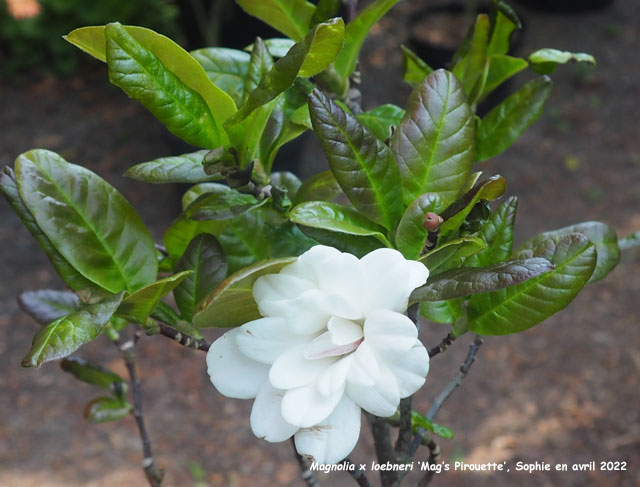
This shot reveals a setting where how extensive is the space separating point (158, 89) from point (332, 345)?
224 millimetres

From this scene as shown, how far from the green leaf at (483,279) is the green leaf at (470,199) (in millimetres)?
37

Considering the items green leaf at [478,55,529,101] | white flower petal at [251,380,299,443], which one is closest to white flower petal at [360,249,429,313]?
white flower petal at [251,380,299,443]

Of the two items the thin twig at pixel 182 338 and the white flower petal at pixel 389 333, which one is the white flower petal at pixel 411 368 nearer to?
the white flower petal at pixel 389 333

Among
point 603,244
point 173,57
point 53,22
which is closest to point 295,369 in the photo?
point 173,57

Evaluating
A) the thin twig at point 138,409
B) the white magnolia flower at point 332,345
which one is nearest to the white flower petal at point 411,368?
the white magnolia flower at point 332,345

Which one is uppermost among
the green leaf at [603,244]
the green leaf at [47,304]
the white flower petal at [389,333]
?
the white flower petal at [389,333]

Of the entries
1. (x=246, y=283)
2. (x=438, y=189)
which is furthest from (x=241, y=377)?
(x=438, y=189)

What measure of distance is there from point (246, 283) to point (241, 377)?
78mm

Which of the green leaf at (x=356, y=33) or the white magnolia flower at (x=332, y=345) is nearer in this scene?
the white magnolia flower at (x=332, y=345)

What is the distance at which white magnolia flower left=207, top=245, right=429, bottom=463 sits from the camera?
0.49 meters

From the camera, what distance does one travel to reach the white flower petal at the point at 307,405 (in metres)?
0.49

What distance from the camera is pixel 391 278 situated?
0.49 m

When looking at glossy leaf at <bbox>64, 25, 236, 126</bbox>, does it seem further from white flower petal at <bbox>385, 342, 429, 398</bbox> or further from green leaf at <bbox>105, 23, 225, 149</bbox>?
white flower petal at <bbox>385, 342, 429, 398</bbox>

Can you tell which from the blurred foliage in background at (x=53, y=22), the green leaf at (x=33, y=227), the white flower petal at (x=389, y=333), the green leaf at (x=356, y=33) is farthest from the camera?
the blurred foliage in background at (x=53, y=22)
